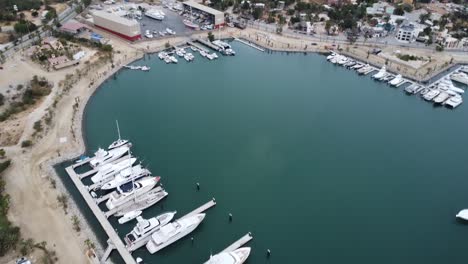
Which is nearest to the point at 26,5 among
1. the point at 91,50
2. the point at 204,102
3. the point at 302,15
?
the point at 91,50

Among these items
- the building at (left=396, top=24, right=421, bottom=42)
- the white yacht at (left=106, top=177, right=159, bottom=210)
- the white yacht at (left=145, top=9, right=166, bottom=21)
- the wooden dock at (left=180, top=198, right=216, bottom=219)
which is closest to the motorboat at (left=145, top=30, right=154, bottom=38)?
the white yacht at (left=145, top=9, right=166, bottom=21)

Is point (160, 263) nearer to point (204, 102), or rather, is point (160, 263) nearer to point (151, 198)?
point (151, 198)

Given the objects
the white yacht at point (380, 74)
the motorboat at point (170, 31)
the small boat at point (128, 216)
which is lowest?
the small boat at point (128, 216)

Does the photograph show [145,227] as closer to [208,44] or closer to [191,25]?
[208,44]

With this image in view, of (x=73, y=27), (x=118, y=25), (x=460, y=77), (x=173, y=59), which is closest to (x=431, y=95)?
(x=460, y=77)

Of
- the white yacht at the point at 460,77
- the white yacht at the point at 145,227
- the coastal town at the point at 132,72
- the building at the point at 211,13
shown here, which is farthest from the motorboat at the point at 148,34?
the white yacht at the point at 460,77

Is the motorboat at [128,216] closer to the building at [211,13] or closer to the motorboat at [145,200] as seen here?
the motorboat at [145,200]
